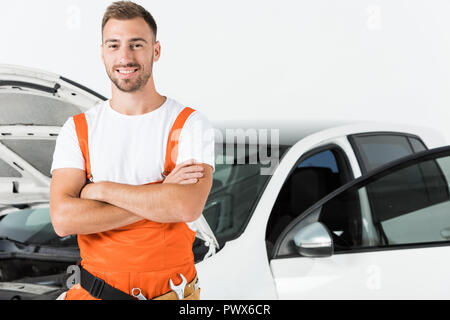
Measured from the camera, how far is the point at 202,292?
5.57 ft

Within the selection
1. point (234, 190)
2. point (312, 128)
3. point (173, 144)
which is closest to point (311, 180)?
point (312, 128)

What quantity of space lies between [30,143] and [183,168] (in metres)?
0.92

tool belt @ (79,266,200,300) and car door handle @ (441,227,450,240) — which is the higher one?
car door handle @ (441,227,450,240)

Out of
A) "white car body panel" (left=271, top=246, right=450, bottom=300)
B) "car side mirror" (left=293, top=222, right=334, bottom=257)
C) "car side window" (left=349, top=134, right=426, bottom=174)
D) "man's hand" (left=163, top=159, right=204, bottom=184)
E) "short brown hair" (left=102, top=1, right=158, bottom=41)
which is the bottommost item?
"white car body panel" (left=271, top=246, right=450, bottom=300)

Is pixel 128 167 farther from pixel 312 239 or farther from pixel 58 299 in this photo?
pixel 312 239

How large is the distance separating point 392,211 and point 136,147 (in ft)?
3.82

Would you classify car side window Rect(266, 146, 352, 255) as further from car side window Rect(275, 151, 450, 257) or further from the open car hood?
the open car hood

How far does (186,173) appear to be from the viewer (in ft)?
4.50

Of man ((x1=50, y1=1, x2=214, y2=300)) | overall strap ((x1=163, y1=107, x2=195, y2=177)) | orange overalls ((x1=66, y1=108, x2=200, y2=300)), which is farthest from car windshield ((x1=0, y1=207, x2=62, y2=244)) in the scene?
overall strap ((x1=163, y1=107, x2=195, y2=177))

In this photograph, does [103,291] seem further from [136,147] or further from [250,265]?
[250,265]

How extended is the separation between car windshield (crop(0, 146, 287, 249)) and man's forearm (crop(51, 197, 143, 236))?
0.70 metres

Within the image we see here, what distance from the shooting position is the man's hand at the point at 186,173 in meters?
1.36

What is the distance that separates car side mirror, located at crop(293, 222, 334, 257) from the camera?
1.74 m
